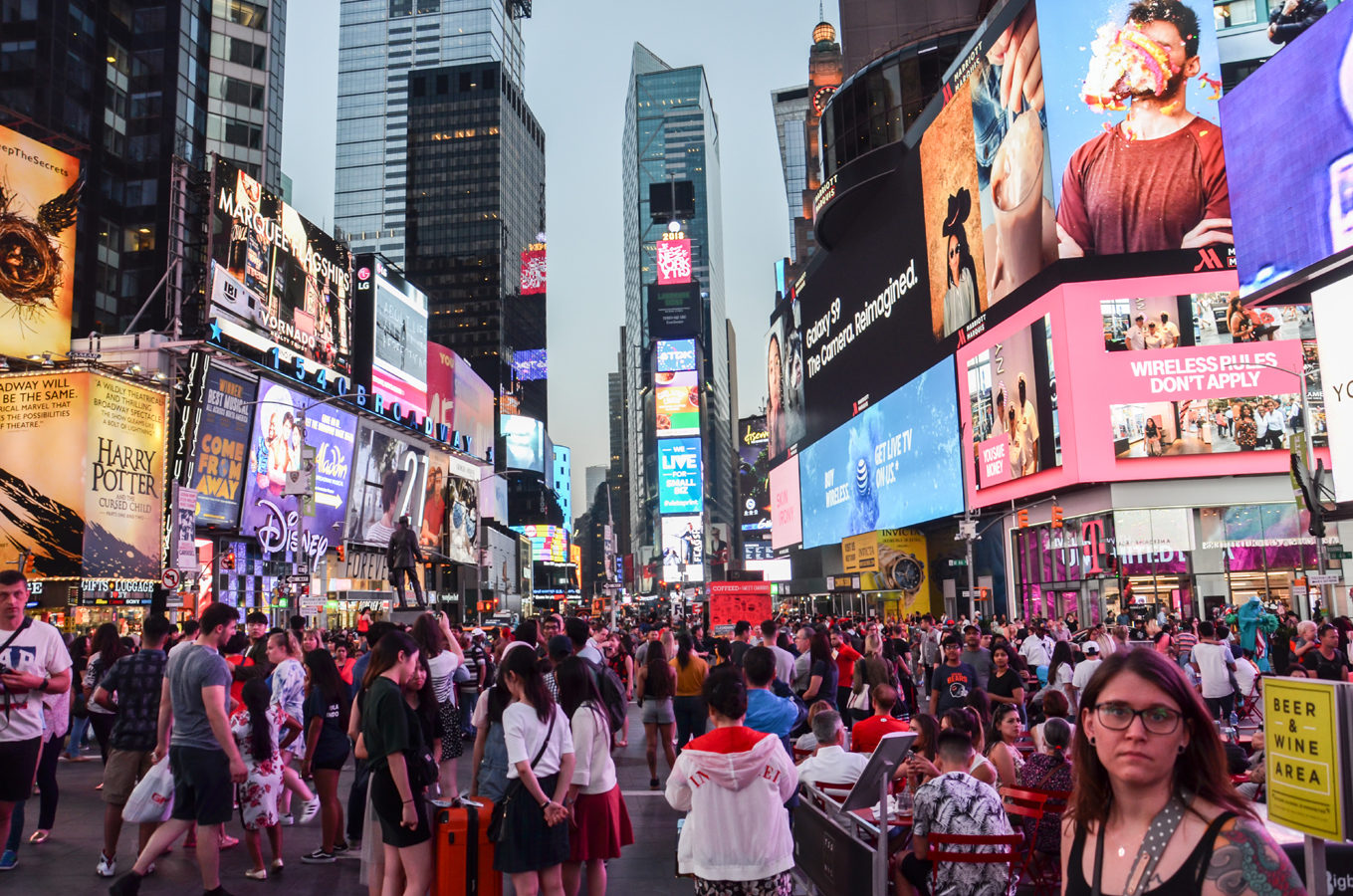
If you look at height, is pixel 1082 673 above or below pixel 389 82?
below

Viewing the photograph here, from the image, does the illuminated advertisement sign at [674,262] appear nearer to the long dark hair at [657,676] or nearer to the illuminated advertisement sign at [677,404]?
the illuminated advertisement sign at [677,404]

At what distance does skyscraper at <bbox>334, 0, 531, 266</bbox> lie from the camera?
17725 cm

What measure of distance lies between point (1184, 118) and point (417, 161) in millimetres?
145648

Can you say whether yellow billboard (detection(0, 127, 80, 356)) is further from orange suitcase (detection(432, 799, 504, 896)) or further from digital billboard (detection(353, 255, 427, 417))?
orange suitcase (detection(432, 799, 504, 896))

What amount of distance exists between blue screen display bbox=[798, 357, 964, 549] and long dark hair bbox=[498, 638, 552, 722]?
43457 millimetres

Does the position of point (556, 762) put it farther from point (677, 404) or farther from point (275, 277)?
point (677, 404)

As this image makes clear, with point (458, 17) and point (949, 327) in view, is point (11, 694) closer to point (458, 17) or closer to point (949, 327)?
point (949, 327)

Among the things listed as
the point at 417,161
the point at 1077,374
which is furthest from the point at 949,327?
the point at 417,161

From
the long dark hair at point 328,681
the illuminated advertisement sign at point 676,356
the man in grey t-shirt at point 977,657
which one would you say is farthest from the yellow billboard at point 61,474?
the illuminated advertisement sign at point 676,356

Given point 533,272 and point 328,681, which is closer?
point 328,681

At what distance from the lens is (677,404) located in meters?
130

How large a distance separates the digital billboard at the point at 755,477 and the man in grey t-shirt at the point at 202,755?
136m

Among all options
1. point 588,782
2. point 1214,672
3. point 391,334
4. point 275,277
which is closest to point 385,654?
point 588,782

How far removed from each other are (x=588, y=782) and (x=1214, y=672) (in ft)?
36.7
